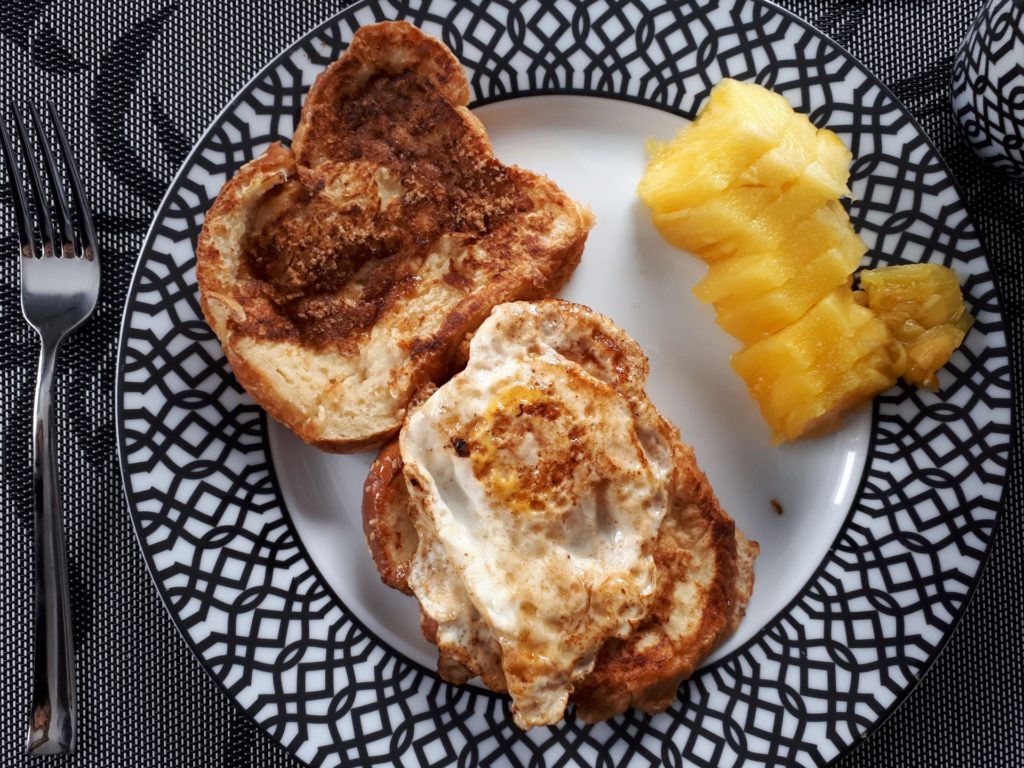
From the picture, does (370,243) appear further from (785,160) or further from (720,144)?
(785,160)

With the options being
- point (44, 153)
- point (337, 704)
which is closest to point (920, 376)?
point (337, 704)

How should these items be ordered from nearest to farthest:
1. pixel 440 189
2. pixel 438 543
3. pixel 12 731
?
pixel 438 543 → pixel 440 189 → pixel 12 731

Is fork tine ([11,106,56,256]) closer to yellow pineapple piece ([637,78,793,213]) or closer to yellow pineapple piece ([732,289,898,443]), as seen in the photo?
yellow pineapple piece ([637,78,793,213])

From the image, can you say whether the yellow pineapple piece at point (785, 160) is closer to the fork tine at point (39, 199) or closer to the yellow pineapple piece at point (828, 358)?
the yellow pineapple piece at point (828, 358)

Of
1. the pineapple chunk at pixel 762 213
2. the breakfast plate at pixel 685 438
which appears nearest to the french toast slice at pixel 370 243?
the breakfast plate at pixel 685 438

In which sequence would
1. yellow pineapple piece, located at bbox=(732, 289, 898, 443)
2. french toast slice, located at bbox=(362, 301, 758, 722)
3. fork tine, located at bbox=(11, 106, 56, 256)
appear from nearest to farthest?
french toast slice, located at bbox=(362, 301, 758, 722)
yellow pineapple piece, located at bbox=(732, 289, 898, 443)
fork tine, located at bbox=(11, 106, 56, 256)

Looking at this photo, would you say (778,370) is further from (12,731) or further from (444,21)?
(12,731)

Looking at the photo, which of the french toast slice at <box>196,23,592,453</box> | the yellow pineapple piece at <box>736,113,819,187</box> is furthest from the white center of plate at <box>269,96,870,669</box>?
the yellow pineapple piece at <box>736,113,819,187</box>

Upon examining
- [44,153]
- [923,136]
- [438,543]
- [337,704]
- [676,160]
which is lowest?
[337,704]
